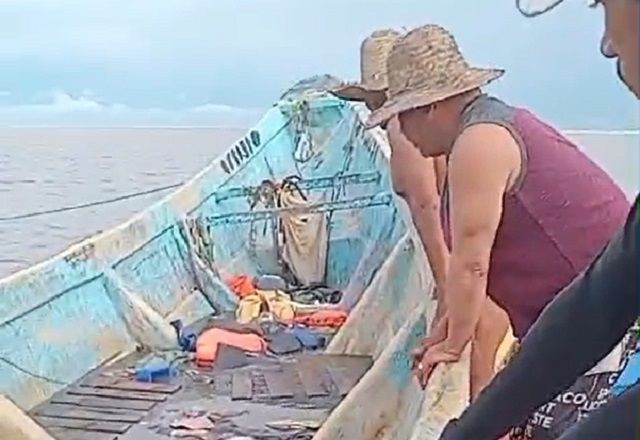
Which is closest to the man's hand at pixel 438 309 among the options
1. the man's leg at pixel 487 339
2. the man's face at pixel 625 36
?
the man's leg at pixel 487 339

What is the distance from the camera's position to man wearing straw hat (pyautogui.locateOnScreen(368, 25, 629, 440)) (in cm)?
156

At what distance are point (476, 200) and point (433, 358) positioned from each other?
43cm

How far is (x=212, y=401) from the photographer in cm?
346

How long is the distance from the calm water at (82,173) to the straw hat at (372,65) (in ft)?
2.72

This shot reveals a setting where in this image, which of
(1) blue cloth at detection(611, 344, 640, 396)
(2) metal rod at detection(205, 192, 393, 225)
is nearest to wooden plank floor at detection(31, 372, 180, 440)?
(2) metal rod at detection(205, 192, 393, 225)

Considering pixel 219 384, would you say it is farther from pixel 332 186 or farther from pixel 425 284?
pixel 332 186

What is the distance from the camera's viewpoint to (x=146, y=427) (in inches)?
126

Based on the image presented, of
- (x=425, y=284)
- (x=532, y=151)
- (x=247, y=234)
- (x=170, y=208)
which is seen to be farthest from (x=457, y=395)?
(x=247, y=234)

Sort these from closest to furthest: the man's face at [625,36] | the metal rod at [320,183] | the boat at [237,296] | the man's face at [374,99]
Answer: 1. the man's face at [625,36]
2. the man's face at [374,99]
3. the boat at [237,296]
4. the metal rod at [320,183]

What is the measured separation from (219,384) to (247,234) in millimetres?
1978

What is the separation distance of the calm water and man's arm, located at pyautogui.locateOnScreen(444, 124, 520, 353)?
0.40ft

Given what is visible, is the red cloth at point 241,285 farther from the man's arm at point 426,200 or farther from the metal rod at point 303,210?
the man's arm at point 426,200

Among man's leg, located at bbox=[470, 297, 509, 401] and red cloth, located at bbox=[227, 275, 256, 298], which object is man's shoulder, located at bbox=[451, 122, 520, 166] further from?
red cloth, located at bbox=[227, 275, 256, 298]

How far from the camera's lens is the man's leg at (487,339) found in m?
2.02
